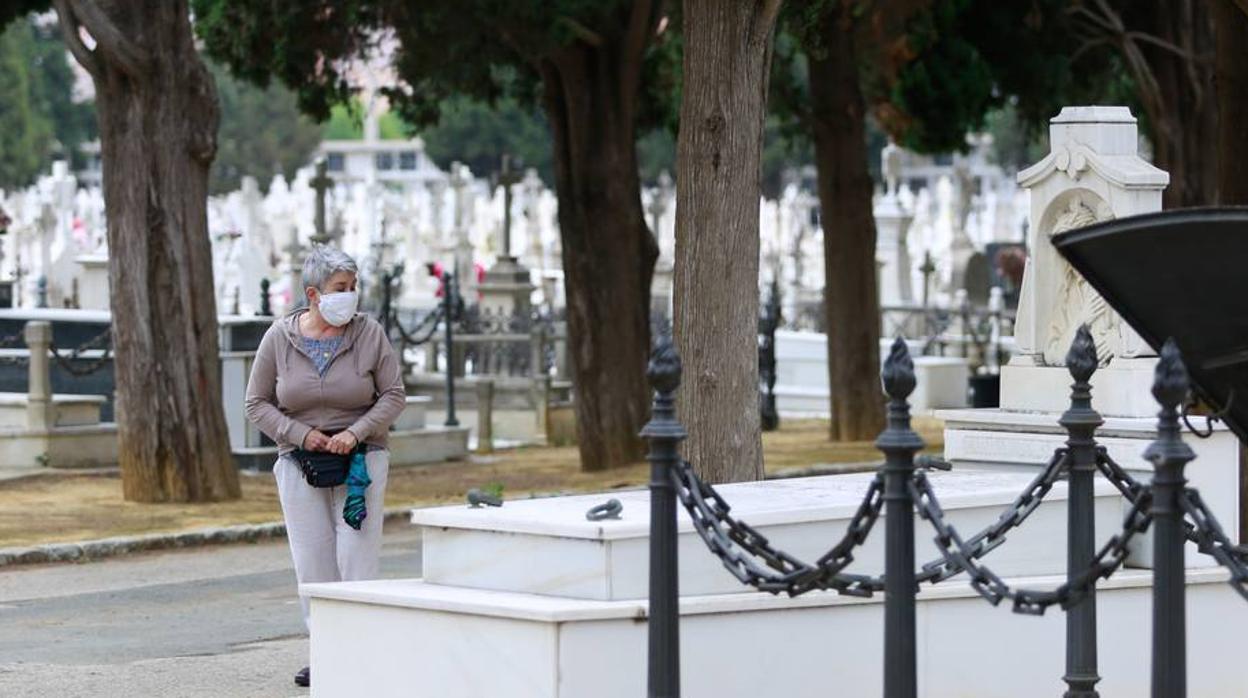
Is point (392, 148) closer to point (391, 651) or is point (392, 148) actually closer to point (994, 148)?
point (994, 148)

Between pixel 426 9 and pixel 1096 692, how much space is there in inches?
526

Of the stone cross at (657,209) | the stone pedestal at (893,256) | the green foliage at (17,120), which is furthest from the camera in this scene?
the green foliage at (17,120)

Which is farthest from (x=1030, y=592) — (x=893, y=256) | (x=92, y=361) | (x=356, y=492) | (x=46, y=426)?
(x=893, y=256)

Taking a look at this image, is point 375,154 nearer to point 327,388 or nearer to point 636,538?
point 327,388

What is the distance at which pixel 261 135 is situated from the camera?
9294cm

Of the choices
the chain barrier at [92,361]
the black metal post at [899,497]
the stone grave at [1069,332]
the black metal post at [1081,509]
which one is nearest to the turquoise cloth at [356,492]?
the stone grave at [1069,332]

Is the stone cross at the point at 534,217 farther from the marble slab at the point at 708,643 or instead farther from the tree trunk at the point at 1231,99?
the marble slab at the point at 708,643

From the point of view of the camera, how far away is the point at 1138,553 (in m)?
10.1

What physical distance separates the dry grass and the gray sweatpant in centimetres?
619

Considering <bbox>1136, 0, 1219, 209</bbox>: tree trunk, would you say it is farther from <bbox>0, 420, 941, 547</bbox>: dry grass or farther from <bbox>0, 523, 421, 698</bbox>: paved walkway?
<bbox>0, 523, 421, 698</bbox>: paved walkway

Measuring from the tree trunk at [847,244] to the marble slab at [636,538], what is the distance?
15269 mm

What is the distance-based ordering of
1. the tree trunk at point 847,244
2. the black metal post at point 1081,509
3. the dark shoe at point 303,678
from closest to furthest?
the black metal post at point 1081,509
the dark shoe at point 303,678
the tree trunk at point 847,244

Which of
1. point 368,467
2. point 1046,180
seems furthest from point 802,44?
point 368,467

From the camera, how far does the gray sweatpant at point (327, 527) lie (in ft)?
34.0
